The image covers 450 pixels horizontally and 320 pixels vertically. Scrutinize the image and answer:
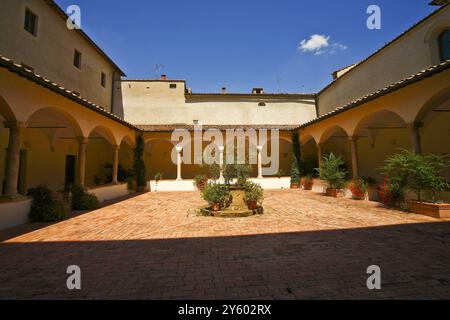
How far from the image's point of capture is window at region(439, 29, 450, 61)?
11.8 meters

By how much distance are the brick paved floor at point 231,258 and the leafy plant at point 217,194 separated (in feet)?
3.36

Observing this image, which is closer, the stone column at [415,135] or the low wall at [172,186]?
the stone column at [415,135]

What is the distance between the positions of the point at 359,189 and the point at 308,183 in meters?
5.06

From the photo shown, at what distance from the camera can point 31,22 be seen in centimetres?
1193

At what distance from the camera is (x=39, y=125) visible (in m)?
11.5

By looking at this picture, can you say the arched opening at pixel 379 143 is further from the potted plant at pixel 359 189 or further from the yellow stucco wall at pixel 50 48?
the yellow stucco wall at pixel 50 48

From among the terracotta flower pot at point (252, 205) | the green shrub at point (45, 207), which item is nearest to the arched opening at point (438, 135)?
the terracotta flower pot at point (252, 205)

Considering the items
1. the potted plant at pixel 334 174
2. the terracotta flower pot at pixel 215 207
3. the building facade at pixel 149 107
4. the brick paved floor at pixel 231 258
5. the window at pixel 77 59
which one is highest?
the window at pixel 77 59

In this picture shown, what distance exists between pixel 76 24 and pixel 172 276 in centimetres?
1786

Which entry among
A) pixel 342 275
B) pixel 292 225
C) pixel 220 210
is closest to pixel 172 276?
pixel 342 275

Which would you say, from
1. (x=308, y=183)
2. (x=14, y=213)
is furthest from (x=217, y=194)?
(x=308, y=183)

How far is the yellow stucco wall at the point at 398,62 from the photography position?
40.2 ft

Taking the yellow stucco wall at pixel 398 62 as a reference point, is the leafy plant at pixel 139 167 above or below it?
below
